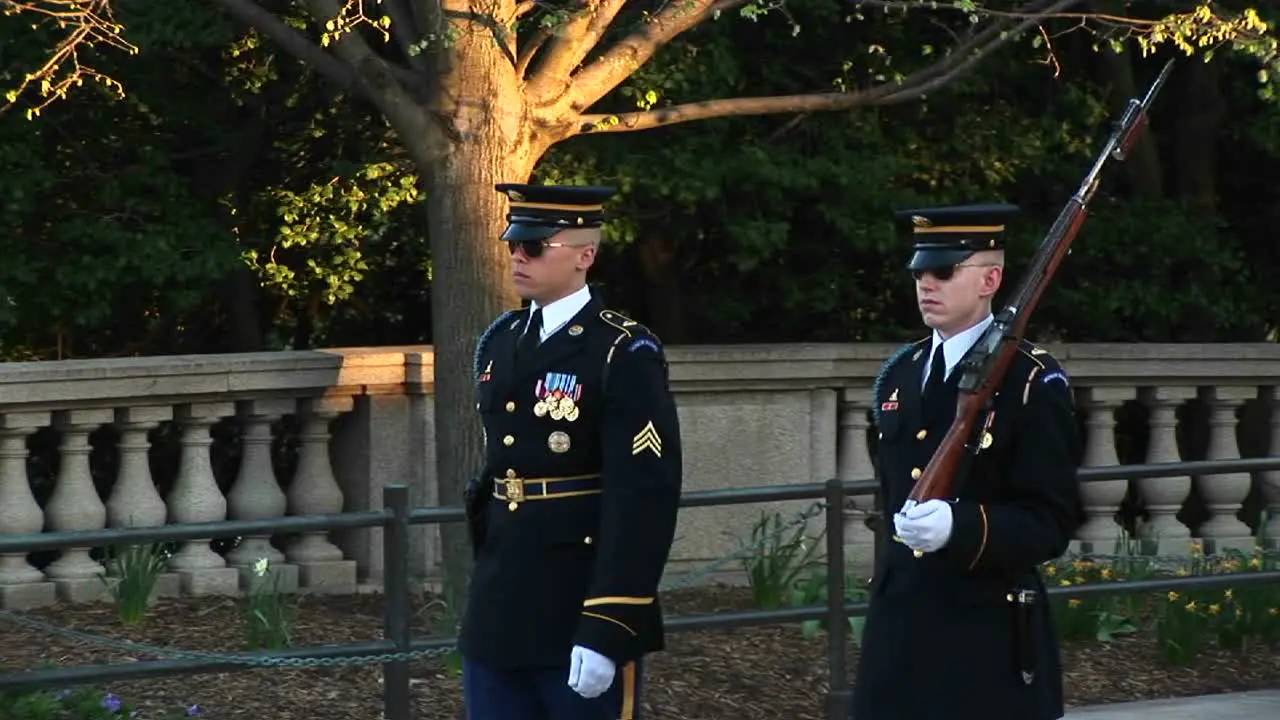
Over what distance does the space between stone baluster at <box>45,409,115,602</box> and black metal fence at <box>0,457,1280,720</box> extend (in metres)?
1.40

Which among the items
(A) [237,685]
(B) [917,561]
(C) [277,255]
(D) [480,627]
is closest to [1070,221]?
(B) [917,561]

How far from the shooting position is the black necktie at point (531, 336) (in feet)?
18.5

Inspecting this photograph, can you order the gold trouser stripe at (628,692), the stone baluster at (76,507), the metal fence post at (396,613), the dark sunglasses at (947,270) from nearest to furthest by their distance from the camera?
1. the dark sunglasses at (947,270)
2. the gold trouser stripe at (628,692)
3. the metal fence post at (396,613)
4. the stone baluster at (76,507)

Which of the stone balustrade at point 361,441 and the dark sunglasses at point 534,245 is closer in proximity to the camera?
the dark sunglasses at point 534,245

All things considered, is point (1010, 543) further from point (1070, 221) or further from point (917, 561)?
point (1070, 221)

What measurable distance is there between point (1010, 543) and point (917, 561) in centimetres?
27

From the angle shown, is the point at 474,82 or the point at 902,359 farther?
the point at 474,82

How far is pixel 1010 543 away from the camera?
4.98 meters

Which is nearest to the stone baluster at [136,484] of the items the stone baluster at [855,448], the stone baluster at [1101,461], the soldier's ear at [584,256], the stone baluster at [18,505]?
the stone baluster at [18,505]

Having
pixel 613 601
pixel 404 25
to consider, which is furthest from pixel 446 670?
pixel 613 601

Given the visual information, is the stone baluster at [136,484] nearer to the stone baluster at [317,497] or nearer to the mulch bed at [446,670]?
the mulch bed at [446,670]

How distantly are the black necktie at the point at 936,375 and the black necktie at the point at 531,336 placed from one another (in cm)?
97

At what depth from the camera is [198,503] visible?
9484 mm

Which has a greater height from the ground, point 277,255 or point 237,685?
point 277,255
